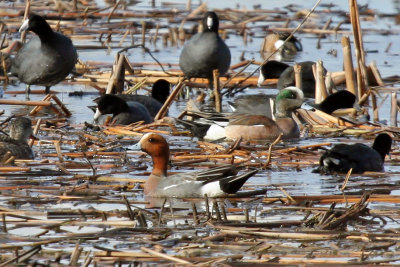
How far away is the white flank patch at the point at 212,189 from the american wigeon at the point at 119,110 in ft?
12.1

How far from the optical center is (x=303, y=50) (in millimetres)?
18016

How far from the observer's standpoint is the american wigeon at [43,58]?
13.3 m

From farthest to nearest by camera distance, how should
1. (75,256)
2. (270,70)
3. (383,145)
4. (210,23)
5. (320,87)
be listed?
(210,23)
(270,70)
(320,87)
(383,145)
(75,256)

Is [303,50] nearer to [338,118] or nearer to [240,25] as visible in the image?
[240,25]

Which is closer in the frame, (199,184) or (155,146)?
(199,184)

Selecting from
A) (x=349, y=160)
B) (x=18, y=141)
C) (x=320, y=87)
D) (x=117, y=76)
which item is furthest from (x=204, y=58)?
(x=349, y=160)

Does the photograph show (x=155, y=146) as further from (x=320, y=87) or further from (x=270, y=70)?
(x=270, y=70)

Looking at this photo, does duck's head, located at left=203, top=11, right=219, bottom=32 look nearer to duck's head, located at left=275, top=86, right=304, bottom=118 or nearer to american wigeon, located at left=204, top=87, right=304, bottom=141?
duck's head, located at left=275, top=86, right=304, bottom=118

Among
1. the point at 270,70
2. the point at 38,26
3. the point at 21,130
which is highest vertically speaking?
the point at 38,26

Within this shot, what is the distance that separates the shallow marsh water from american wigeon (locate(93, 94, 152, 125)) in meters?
0.53

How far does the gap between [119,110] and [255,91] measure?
390cm

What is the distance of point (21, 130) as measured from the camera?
8.56m

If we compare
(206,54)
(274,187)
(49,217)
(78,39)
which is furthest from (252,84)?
(49,217)

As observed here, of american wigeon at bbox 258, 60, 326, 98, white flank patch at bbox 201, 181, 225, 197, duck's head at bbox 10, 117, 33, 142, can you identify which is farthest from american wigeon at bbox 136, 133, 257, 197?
american wigeon at bbox 258, 60, 326, 98
